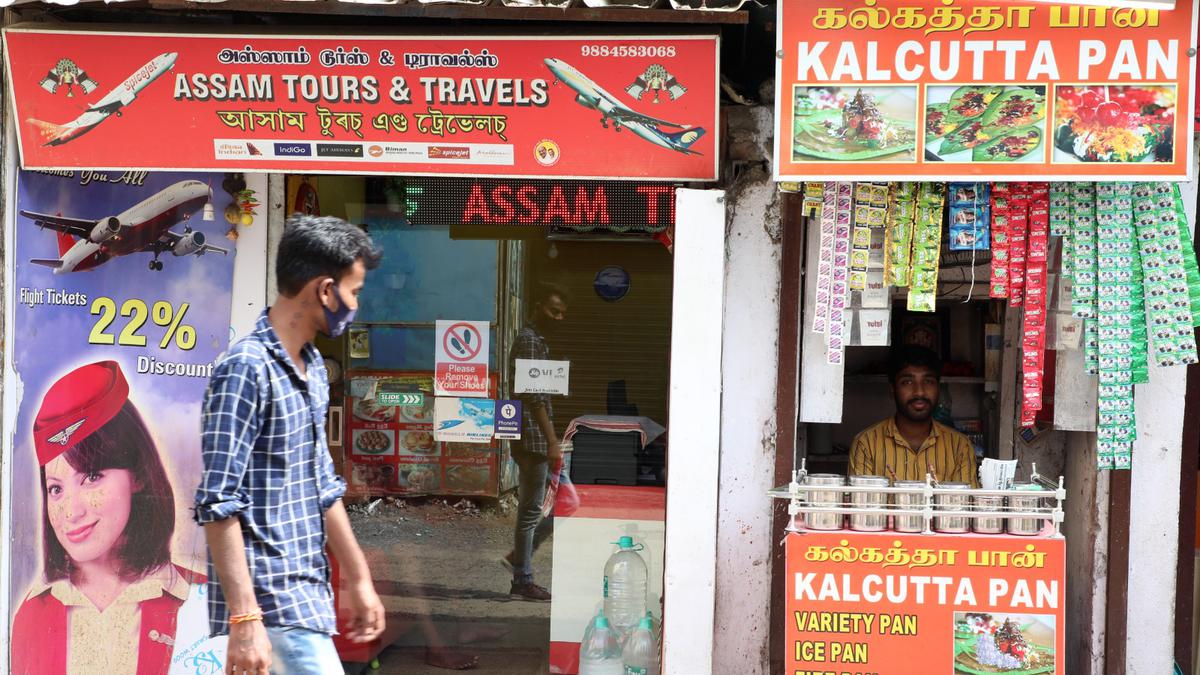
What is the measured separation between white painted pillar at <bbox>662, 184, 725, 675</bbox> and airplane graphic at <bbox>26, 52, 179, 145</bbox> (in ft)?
7.53

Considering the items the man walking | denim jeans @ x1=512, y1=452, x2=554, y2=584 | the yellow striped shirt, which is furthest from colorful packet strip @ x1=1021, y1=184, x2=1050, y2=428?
the man walking

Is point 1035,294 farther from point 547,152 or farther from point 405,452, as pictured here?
point 405,452

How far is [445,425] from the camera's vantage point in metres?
5.84

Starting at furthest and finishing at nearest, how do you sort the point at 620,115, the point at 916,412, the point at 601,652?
the point at 916,412 → the point at 601,652 → the point at 620,115

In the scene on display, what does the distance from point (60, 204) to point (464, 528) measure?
2.38 meters

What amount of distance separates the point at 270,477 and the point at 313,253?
60 centimetres

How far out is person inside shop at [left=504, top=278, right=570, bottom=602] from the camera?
18.8 feet

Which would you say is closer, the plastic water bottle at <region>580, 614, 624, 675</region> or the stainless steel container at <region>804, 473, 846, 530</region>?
the stainless steel container at <region>804, 473, 846, 530</region>

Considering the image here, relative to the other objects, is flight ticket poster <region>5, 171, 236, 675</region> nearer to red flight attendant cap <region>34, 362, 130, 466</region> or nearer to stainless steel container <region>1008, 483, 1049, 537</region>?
red flight attendant cap <region>34, 362, 130, 466</region>

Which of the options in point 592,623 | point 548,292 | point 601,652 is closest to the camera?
point 601,652

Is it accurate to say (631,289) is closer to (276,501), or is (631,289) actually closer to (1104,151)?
(1104,151)

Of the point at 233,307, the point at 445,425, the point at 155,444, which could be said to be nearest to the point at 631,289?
the point at 445,425

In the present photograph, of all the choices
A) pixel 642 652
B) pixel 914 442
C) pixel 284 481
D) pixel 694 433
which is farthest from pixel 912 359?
pixel 284 481

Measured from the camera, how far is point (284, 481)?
3160mm
